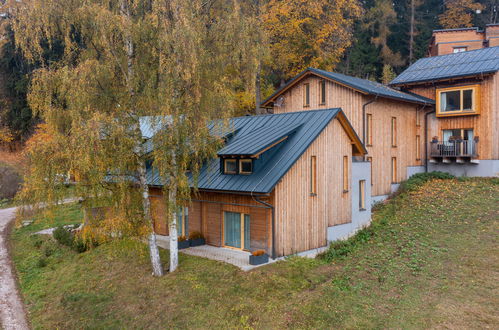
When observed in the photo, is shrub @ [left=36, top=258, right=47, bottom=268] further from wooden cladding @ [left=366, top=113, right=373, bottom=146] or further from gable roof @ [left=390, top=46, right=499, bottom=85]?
gable roof @ [left=390, top=46, right=499, bottom=85]

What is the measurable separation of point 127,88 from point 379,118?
13925mm

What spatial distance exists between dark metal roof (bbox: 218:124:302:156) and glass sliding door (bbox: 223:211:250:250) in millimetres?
2533

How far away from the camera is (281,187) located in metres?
13.2

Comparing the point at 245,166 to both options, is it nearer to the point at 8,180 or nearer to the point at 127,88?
the point at 127,88

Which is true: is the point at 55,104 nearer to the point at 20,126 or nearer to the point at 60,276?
the point at 60,276

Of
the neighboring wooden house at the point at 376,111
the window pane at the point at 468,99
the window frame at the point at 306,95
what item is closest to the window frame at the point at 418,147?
the neighboring wooden house at the point at 376,111

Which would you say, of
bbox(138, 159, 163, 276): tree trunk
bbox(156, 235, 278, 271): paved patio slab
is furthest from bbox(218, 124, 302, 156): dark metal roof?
bbox(156, 235, 278, 271): paved patio slab

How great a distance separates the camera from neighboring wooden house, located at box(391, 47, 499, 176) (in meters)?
20.8

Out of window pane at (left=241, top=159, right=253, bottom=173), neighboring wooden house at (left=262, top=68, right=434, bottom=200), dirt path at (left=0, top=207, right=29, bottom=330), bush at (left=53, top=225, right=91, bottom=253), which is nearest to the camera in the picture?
dirt path at (left=0, top=207, right=29, bottom=330)

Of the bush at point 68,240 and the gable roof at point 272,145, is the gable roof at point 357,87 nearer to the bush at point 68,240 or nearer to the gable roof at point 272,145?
the gable roof at point 272,145

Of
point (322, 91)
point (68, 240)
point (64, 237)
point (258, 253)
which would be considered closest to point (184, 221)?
point (258, 253)

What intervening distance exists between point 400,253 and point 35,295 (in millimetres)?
13511

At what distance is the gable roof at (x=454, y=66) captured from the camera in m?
21.0

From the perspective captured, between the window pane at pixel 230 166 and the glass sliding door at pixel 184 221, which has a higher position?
the window pane at pixel 230 166
